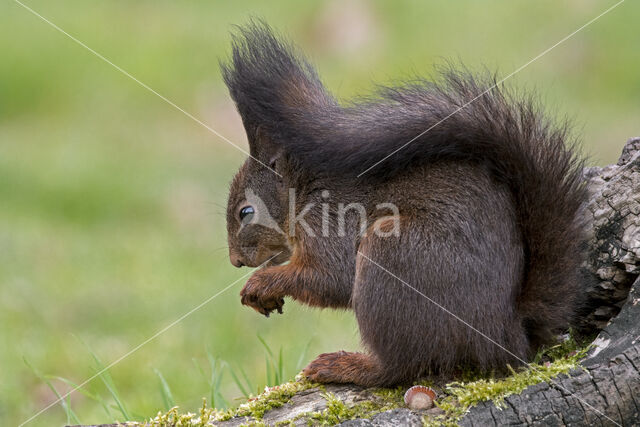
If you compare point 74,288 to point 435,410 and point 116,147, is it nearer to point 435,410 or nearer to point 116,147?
point 116,147

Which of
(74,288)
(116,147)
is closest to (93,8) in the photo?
(116,147)

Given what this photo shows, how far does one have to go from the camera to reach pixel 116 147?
777 cm

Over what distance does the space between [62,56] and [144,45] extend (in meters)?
0.85

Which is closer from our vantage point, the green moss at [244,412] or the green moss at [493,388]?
the green moss at [493,388]

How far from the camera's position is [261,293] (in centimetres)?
258

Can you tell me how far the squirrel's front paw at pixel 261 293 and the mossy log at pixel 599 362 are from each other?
35 cm

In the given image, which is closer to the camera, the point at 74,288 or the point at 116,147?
the point at 74,288

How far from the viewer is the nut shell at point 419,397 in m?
2.09

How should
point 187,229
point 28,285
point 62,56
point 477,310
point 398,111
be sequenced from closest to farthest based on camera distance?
point 477,310, point 398,111, point 28,285, point 187,229, point 62,56

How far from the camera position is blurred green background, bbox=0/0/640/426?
5.07m

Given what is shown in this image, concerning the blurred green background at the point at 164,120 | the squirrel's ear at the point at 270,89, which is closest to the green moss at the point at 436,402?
the squirrel's ear at the point at 270,89

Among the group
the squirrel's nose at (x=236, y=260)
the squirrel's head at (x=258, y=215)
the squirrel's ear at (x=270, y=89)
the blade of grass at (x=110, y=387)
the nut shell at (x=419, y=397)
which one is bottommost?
the blade of grass at (x=110, y=387)

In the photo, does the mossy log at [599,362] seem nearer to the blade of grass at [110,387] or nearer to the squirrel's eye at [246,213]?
the blade of grass at [110,387]

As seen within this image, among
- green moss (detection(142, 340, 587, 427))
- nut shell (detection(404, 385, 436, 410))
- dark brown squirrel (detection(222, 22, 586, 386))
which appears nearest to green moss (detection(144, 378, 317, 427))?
green moss (detection(142, 340, 587, 427))
